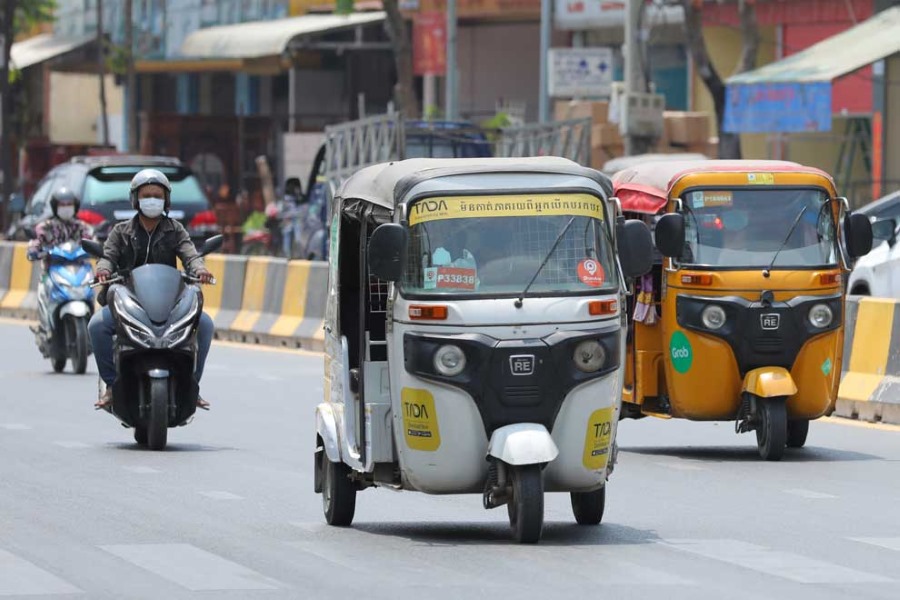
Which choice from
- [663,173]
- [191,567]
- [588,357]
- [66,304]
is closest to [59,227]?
[66,304]

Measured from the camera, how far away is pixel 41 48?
59719 millimetres

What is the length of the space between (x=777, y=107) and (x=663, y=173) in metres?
17.3

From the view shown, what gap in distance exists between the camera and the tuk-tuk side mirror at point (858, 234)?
1516 centimetres

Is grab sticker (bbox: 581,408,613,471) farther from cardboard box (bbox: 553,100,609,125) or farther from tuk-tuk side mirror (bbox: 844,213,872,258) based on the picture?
cardboard box (bbox: 553,100,609,125)

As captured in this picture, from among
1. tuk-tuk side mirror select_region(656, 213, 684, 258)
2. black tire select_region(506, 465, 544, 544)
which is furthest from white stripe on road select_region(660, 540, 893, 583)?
tuk-tuk side mirror select_region(656, 213, 684, 258)

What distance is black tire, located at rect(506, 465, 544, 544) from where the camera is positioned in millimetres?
10453

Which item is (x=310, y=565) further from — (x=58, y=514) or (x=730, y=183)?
A: (x=730, y=183)

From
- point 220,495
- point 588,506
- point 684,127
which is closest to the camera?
point 588,506

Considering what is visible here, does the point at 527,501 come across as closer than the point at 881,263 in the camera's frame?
Yes

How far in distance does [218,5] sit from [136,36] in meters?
3.75

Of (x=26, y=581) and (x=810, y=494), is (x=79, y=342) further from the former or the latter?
(x=26, y=581)

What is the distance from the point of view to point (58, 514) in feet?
39.1

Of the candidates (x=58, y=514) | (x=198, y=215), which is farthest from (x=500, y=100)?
(x=58, y=514)

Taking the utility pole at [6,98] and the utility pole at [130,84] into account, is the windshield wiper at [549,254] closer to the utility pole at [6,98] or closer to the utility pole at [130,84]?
the utility pole at [6,98]
